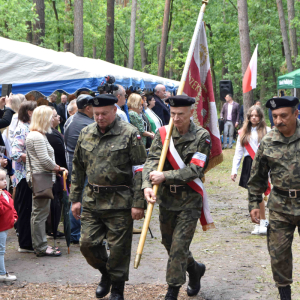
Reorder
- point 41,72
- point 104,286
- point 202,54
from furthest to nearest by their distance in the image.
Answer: point 41,72
point 202,54
point 104,286

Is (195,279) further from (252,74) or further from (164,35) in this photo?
(164,35)

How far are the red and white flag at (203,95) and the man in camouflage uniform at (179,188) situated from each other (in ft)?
3.04

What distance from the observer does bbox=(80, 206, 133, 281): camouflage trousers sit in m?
4.62

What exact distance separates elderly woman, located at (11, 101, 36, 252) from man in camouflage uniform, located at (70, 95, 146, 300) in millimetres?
2076

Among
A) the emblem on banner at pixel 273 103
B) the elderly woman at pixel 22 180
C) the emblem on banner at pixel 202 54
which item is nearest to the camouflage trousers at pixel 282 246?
the emblem on banner at pixel 273 103

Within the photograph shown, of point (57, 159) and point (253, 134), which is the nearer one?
point (57, 159)

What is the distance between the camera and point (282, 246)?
4.31 metres

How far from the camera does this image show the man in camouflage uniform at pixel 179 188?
4395 millimetres

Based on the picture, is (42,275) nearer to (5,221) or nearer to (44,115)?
(5,221)

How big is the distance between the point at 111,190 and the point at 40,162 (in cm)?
195

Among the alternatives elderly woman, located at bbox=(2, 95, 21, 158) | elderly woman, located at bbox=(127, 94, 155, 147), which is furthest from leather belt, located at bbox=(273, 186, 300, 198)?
elderly woman, located at bbox=(127, 94, 155, 147)

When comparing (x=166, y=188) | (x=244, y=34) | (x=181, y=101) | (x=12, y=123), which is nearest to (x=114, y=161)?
(x=166, y=188)

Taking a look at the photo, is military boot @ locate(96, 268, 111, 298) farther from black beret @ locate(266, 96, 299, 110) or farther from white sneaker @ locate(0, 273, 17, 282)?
black beret @ locate(266, 96, 299, 110)

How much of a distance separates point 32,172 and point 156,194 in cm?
234
